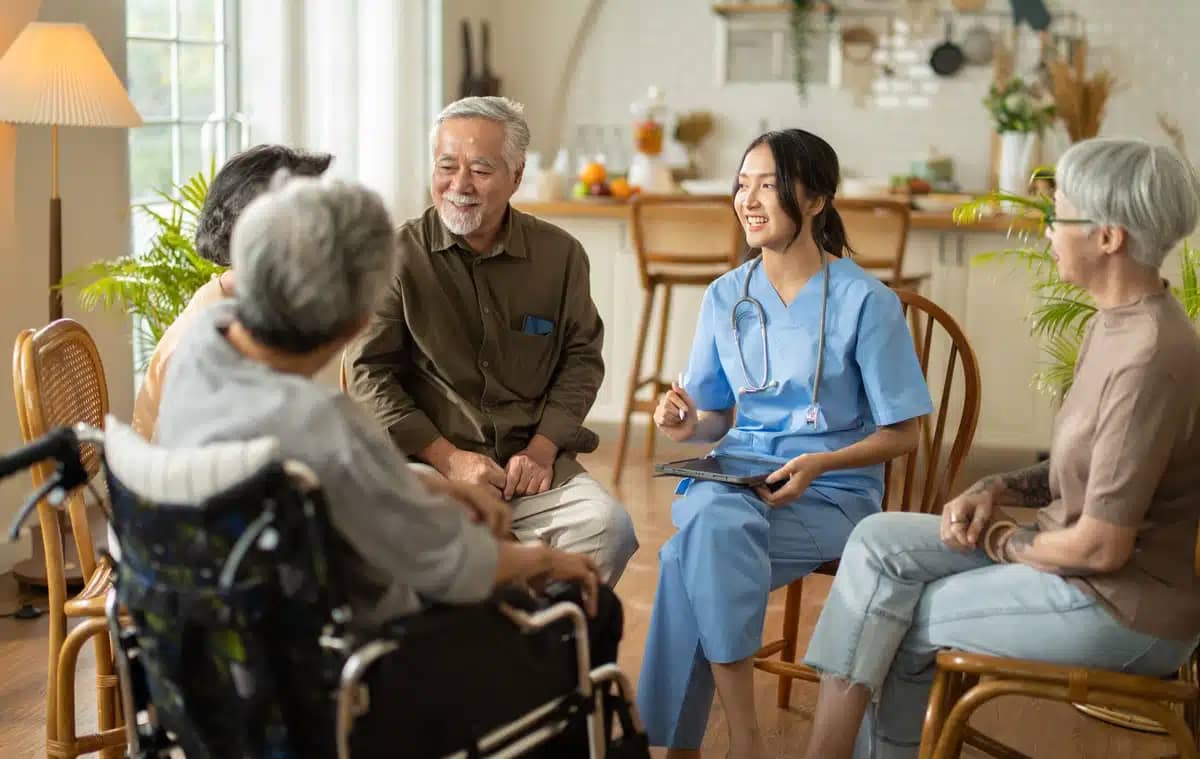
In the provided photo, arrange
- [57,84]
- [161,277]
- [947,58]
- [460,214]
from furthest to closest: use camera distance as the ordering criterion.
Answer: [947,58] → [161,277] → [57,84] → [460,214]

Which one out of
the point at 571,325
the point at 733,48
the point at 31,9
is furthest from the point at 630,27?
the point at 571,325

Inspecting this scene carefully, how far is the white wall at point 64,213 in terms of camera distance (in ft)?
12.6

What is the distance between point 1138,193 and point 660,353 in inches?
126

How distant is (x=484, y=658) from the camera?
162cm

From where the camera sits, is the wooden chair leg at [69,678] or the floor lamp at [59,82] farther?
the floor lamp at [59,82]

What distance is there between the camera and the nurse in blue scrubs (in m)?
2.43

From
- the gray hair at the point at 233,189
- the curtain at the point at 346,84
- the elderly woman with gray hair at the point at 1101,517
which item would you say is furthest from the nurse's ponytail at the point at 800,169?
the curtain at the point at 346,84

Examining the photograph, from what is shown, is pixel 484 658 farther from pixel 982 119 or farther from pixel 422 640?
pixel 982 119

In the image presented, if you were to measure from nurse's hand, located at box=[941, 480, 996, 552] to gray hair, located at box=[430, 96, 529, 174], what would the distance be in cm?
104

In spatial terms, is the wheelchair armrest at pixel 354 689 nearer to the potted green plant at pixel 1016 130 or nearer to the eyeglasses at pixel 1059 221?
the eyeglasses at pixel 1059 221

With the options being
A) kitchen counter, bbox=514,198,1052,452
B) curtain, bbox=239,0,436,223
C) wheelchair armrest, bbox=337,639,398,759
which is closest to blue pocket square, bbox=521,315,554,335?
wheelchair armrest, bbox=337,639,398,759

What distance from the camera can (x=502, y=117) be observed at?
2.73 meters

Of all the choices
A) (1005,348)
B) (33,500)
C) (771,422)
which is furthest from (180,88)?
(33,500)

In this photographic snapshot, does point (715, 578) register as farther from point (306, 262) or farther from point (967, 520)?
point (306, 262)
